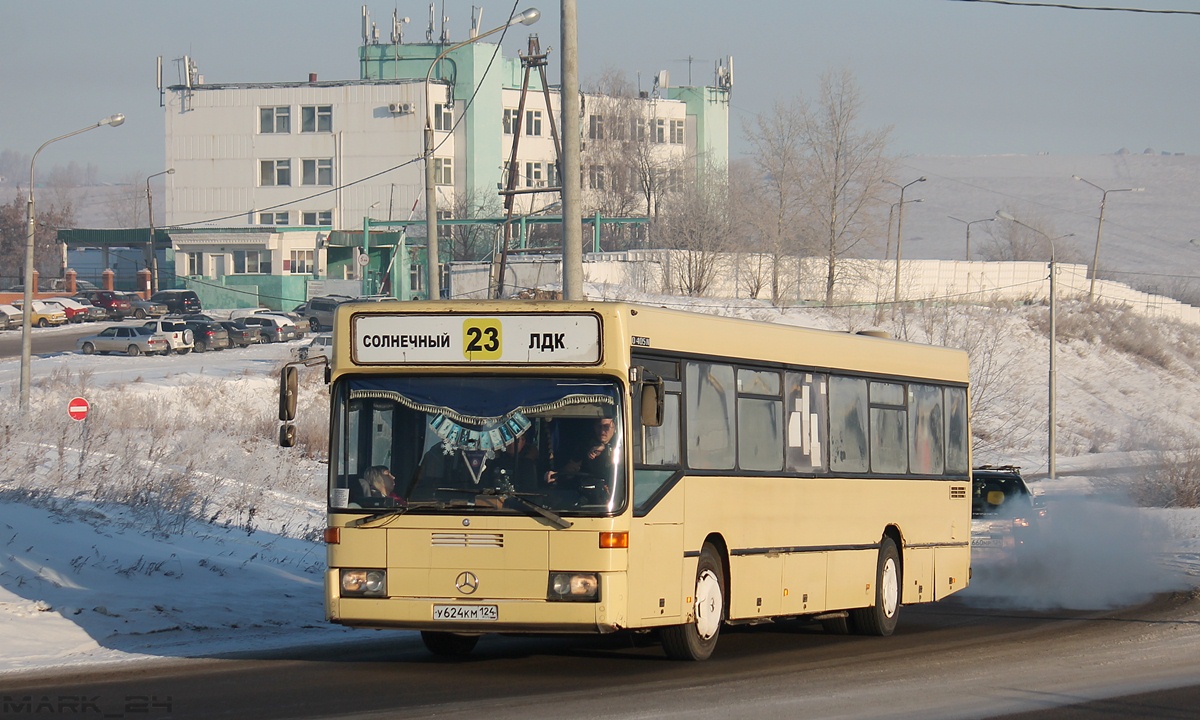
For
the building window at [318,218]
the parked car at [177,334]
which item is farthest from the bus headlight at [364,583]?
the building window at [318,218]

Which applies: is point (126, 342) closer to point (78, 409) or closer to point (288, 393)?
point (78, 409)

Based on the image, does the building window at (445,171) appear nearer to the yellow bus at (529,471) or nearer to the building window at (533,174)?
the building window at (533,174)

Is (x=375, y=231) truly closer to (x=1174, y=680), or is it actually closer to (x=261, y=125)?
(x=261, y=125)

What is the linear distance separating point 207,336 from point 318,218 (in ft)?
112

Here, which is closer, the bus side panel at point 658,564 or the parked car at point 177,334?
the bus side panel at point 658,564

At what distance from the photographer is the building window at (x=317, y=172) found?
95625 millimetres

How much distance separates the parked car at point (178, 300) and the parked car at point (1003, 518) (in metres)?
60.5

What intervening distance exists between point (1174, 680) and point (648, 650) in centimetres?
436

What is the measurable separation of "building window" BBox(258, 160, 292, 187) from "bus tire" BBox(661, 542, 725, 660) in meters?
87.6

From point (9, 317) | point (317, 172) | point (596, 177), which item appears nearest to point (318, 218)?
point (317, 172)

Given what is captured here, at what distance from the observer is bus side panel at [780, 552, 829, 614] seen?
1348 cm

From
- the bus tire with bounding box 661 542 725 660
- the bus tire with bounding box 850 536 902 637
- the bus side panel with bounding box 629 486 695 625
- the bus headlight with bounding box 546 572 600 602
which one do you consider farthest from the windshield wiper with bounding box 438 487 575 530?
the bus tire with bounding box 850 536 902 637

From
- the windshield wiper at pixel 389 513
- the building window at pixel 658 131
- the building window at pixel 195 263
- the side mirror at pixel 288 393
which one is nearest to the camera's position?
the windshield wiper at pixel 389 513

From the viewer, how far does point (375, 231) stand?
280 ft
